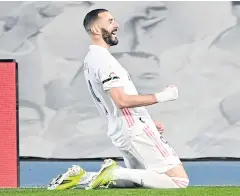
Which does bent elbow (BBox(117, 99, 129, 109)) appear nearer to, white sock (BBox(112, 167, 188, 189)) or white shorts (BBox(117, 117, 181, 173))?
white shorts (BBox(117, 117, 181, 173))

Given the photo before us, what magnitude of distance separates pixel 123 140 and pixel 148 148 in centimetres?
14

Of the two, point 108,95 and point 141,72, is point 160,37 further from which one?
point 108,95

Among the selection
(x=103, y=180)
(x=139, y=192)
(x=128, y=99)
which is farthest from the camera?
(x=103, y=180)

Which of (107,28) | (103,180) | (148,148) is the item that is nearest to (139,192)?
(103,180)

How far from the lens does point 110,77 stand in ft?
16.1

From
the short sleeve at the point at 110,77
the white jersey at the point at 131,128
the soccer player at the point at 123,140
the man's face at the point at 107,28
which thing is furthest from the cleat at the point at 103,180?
the man's face at the point at 107,28

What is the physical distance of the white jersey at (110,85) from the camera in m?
4.94

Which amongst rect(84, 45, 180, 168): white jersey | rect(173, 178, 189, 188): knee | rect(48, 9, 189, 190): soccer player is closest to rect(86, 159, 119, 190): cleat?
rect(48, 9, 189, 190): soccer player

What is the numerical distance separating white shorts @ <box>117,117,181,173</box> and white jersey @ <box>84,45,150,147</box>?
40mm

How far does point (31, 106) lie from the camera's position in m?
7.20

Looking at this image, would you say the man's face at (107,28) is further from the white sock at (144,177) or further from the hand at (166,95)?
the white sock at (144,177)

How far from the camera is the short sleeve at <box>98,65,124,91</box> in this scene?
4.91 meters

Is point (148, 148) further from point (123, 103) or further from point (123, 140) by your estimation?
point (123, 103)

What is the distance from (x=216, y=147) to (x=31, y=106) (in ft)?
4.56
